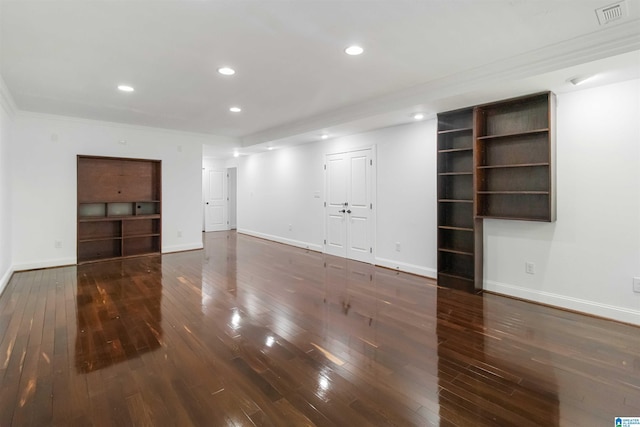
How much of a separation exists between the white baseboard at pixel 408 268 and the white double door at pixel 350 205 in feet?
0.91

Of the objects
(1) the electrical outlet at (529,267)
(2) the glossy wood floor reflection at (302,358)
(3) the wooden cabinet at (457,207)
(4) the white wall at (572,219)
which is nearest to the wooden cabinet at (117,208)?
(2) the glossy wood floor reflection at (302,358)

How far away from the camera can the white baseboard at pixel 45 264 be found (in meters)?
5.19

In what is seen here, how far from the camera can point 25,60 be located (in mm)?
3197

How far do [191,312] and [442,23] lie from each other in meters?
3.57

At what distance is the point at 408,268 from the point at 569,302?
2.10m

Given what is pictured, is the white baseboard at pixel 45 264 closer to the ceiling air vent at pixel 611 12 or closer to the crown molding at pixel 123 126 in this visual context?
the crown molding at pixel 123 126

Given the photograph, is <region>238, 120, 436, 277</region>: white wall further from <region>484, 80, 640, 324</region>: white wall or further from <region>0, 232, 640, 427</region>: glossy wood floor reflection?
<region>484, 80, 640, 324</region>: white wall

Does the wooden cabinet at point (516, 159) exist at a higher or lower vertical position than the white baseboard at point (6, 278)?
higher

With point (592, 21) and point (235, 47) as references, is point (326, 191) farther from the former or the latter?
point (592, 21)

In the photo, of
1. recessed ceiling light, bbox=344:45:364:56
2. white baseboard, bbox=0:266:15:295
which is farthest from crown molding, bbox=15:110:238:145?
recessed ceiling light, bbox=344:45:364:56

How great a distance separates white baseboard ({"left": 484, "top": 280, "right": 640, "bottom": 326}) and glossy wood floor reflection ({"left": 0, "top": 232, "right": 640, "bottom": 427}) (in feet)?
0.46

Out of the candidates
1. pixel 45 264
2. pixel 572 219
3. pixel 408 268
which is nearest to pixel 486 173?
pixel 572 219

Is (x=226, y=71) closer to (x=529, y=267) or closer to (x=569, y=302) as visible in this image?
(x=529, y=267)

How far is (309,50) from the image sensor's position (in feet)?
9.77
